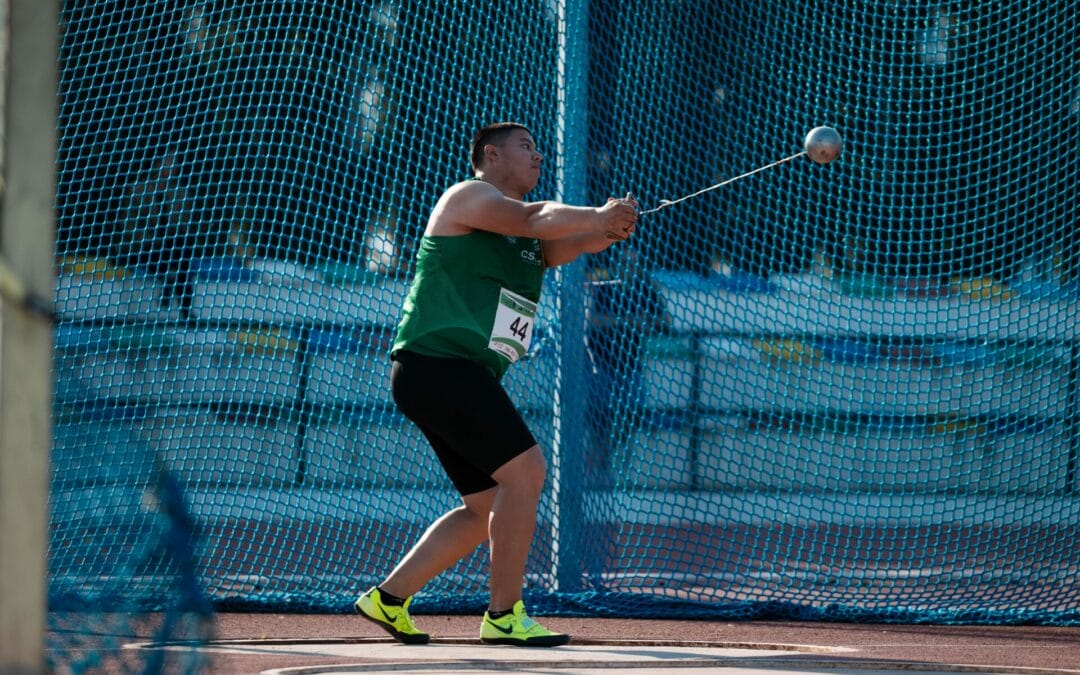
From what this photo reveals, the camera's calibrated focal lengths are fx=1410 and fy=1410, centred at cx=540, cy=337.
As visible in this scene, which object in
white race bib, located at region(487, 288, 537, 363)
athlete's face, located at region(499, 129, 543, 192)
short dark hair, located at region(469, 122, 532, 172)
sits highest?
short dark hair, located at region(469, 122, 532, 172)

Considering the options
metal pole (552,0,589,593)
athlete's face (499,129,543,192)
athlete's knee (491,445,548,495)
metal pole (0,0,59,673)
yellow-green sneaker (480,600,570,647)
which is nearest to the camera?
metal pole (0,0,59,673)

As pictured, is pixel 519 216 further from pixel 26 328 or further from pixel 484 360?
pixel 26 328

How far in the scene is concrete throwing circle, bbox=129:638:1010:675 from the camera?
187 inches

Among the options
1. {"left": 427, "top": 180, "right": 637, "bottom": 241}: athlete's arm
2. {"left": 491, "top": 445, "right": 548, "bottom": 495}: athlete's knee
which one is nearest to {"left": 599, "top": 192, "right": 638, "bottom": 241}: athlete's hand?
{"left": 427, "top": 180, "right": 637, "bottom": 241}: athlete's arm

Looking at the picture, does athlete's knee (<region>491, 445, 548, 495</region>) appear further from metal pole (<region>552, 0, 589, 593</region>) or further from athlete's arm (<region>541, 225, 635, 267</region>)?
metal pole (<region>552, 0, 589, 593</region>)

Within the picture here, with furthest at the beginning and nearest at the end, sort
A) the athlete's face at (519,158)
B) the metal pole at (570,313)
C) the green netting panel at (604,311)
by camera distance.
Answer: the green netting panel at (604,311)
the metal pole at (570,313)
the athlete's face at (519,158)

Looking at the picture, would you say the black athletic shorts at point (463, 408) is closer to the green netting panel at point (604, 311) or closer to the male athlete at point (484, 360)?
the male athlete at point (484, 360)

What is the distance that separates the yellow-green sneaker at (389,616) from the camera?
541cm

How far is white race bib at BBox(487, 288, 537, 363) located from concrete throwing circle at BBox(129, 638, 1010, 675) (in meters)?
1.14

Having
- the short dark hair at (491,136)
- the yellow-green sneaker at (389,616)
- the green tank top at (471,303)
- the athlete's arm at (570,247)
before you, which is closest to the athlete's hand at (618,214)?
the athlete's arm at (570,247)

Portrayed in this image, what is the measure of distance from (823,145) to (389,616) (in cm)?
246

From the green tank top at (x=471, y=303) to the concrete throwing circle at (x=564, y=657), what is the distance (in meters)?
1.09

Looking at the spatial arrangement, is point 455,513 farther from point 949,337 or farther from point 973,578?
point 949,337

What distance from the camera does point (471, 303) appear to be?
17.8ft
